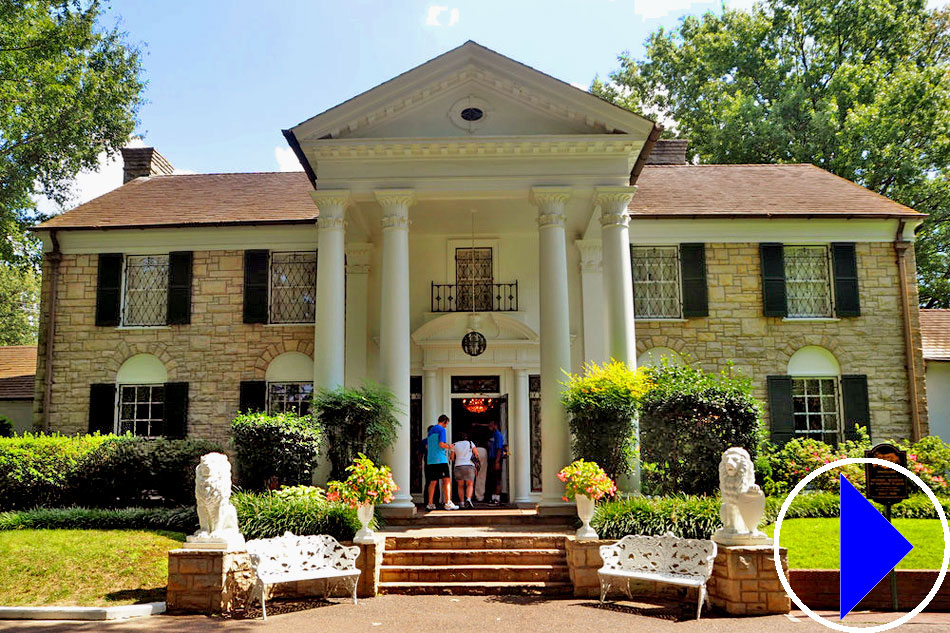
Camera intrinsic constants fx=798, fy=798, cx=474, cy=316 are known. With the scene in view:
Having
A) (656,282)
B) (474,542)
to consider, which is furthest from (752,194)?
(474,542)

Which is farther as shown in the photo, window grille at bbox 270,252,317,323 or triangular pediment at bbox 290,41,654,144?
window grille at bbox 270,252,317,323

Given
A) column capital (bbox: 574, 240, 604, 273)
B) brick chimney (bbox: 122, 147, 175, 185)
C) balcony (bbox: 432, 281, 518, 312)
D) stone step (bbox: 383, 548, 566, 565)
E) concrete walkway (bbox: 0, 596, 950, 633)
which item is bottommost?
concrete walkway (bbox: 0, 596, 950, 633)

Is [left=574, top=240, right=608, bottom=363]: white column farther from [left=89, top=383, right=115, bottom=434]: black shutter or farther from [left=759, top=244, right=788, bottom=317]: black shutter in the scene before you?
[left=89, top=383, right=115, bottom=434]: black shutter

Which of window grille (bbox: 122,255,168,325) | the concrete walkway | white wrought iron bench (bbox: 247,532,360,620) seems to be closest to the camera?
the concrete walkway

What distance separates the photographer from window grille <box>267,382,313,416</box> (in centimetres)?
1720

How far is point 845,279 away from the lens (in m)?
17.4

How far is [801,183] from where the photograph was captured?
64.4 feet

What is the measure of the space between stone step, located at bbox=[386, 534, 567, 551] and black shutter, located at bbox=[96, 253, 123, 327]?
990 centimetres

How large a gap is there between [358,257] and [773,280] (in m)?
9.03

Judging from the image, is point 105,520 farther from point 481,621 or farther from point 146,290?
point 146,290

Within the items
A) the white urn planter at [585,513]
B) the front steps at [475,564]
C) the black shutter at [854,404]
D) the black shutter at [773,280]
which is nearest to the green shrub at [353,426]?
the front steps at [475,564]

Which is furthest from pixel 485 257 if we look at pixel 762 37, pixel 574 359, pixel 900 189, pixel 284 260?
pixel 762 37

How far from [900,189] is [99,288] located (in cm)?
2301

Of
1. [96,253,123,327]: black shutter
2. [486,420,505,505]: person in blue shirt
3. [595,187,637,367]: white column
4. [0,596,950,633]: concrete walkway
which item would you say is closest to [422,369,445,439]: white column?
[486,420,505,505]: person in blue shirt
